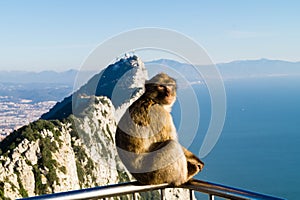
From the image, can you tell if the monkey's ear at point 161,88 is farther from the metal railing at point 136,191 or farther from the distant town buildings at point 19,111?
the distant town buildings at point 19,111

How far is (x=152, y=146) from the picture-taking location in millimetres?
3035

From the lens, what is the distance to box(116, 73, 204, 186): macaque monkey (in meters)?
2.91

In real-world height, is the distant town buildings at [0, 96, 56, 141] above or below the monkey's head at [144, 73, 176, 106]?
above

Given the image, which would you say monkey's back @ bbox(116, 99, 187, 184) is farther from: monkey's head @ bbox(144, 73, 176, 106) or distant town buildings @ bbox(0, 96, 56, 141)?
distant town buildings @ bbox(0, 96, 56, 141)

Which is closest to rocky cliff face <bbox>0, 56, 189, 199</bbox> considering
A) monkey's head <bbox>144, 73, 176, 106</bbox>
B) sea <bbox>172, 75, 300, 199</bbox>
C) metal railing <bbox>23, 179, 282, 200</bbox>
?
sea <bbox>172, 75, 300, 199</bbox>

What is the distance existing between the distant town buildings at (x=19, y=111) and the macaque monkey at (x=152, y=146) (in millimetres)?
47992

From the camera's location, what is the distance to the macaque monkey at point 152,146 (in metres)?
2.91

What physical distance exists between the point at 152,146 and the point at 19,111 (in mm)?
62611

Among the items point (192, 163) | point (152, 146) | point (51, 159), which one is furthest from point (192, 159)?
point (51, 159)

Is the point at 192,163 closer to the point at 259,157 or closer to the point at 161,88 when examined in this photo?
the point at 161,88

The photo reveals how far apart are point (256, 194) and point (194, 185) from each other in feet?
1.87

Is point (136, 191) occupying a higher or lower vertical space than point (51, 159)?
higher

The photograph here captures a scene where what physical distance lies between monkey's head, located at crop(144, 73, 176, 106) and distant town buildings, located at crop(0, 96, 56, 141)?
47887mm

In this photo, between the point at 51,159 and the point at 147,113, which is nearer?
the point at 147,113
